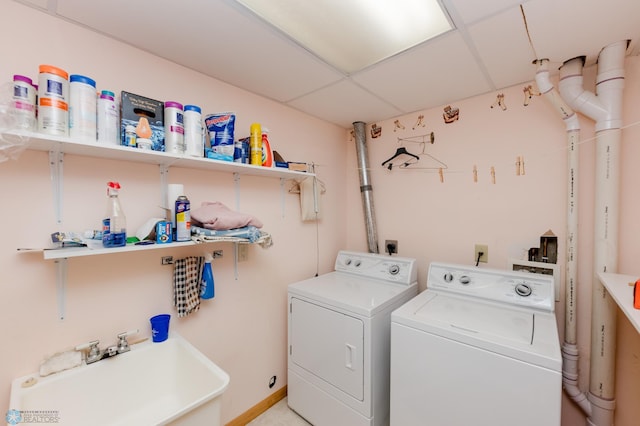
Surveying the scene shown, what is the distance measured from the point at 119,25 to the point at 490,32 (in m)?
1.75

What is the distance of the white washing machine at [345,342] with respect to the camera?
1.61 m

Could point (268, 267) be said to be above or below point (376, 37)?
below

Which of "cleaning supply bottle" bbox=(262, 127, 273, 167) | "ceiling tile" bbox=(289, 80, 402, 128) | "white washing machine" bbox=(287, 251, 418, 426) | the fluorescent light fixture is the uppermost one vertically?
the fluorescent light fixture

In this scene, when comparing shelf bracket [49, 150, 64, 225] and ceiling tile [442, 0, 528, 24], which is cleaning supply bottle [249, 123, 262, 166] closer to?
shelf bracket [49, 150, 64, 225]

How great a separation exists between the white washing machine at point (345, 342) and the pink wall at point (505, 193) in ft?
1.46

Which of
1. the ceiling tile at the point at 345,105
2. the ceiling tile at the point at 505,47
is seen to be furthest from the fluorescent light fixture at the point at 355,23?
the ceiling tile at the point at 345,105

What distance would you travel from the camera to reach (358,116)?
2428 mm

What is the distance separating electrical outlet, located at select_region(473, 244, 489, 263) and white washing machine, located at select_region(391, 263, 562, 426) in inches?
11.6

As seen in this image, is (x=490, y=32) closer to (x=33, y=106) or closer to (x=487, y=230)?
(x=487, y=230)

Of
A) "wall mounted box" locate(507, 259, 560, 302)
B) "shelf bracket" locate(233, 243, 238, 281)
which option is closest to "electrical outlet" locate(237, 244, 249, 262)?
"shelf bracket" locate(233, 243, 238, 281)

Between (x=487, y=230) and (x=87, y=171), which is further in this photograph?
(x=487, y=230)

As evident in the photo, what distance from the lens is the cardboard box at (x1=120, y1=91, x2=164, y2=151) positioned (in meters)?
1.24

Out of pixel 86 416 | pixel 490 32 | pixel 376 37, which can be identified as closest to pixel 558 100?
pixel 490 32

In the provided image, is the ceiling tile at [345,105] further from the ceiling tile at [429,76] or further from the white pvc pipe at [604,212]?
the white pvc pipe at [604,212]
